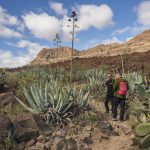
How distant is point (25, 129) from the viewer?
923 cm

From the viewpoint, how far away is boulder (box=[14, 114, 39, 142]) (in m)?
9.11

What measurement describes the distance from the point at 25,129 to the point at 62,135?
90cm

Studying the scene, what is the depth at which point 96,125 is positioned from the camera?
10445mm

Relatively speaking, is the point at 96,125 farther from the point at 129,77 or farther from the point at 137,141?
the point at 129,77

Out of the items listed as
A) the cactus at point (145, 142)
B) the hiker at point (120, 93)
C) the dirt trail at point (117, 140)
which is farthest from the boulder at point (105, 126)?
the cactus at point (145, 142)

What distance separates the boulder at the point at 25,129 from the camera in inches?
359

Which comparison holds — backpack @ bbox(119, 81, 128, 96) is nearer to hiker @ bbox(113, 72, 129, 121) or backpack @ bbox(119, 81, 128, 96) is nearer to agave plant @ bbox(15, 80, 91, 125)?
hiker @ bbox(113, 72, 129, 121)

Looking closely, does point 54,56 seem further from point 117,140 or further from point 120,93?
point 117,140

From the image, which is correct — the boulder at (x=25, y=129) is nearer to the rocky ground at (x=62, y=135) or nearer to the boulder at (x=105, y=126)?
the rocky ground at (x=62, y=135)

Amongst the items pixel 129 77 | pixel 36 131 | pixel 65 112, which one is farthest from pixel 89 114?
pixel 129 77

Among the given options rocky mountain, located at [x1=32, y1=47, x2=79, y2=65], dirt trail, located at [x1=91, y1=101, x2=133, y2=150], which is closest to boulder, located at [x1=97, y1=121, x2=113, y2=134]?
dirt trail, located at [x1=91, y1=101, x2=133, y2=150]

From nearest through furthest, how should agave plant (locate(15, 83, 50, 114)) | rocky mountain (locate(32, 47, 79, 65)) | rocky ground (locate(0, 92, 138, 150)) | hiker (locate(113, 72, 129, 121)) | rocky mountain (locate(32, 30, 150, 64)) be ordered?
rocky ground (locate(0, 92, 138, 150)) → agave plant (locate(15, 83, 50, 114)) → hiker (locate(113, 72, 129, 121)) → rocky mountain (locate(32, 47, 79, 65)) → rocky mountain (locate(32, 30, 150, 64))

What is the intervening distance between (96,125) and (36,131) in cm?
176

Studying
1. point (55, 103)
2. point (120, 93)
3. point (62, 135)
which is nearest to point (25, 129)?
point (62, 135)
